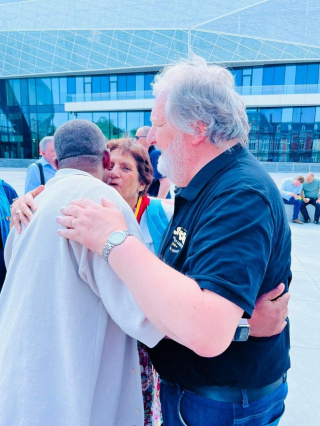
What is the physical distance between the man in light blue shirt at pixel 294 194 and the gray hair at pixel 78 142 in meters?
9.20

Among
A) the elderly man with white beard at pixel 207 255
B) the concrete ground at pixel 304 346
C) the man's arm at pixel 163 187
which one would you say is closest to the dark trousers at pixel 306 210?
the concrete ground at pixel 304 346

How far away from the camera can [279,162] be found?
29.2 metres

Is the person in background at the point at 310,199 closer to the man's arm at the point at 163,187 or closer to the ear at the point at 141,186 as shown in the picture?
the man's arm at the point at 163,187

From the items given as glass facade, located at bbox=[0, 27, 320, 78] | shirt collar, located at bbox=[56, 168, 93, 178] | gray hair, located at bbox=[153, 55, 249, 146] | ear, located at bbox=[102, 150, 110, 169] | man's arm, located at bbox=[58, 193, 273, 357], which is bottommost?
man's arm, located at bbox=[58, 193, 273, 357]

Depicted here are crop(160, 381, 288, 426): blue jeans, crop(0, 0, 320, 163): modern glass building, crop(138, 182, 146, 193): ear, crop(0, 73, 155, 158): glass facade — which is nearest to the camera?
crop(160, 381, 288, 426): blue jeans

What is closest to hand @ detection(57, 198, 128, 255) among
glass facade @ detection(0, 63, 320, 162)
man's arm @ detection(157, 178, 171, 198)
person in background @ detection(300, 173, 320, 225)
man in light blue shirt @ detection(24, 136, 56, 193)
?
man's arm @ detection(157, 178, 171, 198)

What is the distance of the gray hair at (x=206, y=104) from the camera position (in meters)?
1.05

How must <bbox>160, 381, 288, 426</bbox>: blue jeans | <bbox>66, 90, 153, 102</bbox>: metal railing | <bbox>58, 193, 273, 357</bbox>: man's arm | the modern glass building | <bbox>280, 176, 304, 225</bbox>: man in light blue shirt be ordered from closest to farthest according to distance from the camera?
<bbox>58, 193, 273, 357</bbox>: man's arm < <bbox>160, 381, 288, 426</bbox>: blue jeans < <bbox>280, 176, 304, 225</bbox>: man in light blue shirt < the modern glass building < <bbox>66, 90, 153, 102</bbox>: metal railing

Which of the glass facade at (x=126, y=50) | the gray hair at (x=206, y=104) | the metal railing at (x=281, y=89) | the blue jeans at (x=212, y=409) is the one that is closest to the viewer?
the gray hair at (x=206, y=104)

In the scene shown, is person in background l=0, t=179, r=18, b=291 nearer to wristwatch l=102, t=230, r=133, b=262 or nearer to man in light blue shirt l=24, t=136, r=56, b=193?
man in light blue shirt l=24, t=136, r=56, b=193

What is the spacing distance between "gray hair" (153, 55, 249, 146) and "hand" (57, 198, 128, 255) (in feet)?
1.27

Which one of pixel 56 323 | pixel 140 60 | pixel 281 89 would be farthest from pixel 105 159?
pixel 140 60

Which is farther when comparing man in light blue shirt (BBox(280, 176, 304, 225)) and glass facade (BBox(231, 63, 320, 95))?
glass facade (BBox(231, 63, 320, 95))

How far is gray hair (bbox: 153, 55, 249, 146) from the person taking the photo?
1.05 m
